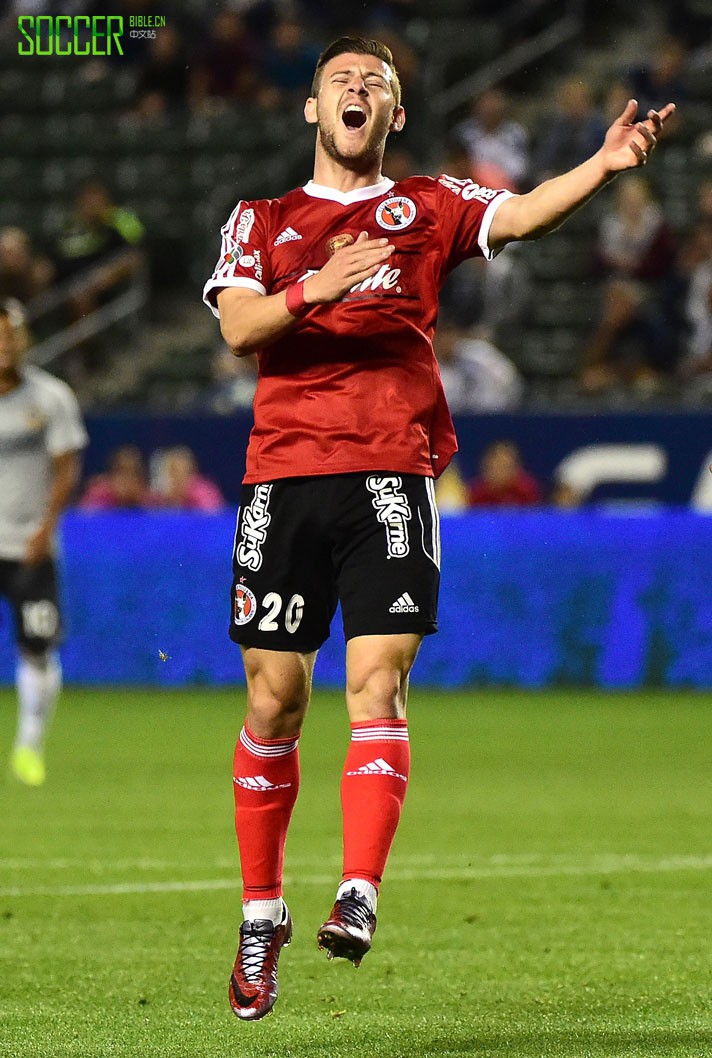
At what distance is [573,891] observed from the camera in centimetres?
678

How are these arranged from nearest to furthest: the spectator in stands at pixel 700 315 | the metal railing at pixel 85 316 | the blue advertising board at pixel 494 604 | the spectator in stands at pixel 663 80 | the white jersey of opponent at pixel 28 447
Result: 1. the white jersey of opponent at pixel 28 447
2. the blue advertising board at pixel 494 604
3. the spectator in stands at pixel 700 315
4. the spectator in stands at pixel 663 80
5. the metal railing at pixel 85 316

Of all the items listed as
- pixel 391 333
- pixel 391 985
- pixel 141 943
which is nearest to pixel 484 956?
pixel 391 985

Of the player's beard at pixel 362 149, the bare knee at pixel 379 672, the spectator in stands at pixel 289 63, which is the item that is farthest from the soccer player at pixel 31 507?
the spectator in stands at pixel 289 63

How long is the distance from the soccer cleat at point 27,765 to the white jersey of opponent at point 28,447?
999mm

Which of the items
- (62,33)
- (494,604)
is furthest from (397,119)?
(62,33)

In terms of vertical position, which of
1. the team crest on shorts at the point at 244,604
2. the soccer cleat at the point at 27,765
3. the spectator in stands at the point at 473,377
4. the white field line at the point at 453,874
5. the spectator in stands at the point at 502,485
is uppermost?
the team crest on shorts at the point at 244,604

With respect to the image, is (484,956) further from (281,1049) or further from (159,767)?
(159,767)

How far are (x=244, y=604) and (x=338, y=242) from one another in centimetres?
93

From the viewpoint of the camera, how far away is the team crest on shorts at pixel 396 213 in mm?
5070

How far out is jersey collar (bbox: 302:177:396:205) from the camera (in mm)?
5121

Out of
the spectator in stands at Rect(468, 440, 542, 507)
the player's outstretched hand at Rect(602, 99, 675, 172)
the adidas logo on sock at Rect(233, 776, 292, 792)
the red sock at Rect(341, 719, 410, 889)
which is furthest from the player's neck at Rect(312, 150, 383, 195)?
the spectator in stands at Rect(468, 440, 542, 507)

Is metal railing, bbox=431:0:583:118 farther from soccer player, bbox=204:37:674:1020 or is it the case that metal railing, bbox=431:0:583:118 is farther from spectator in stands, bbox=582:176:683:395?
soccer player, bbox=204:37:674:1020

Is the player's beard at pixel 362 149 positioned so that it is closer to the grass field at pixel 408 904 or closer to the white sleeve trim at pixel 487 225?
the white sleeve trim at pixel 487 225

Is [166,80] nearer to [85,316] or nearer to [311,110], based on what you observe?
[85,316]
